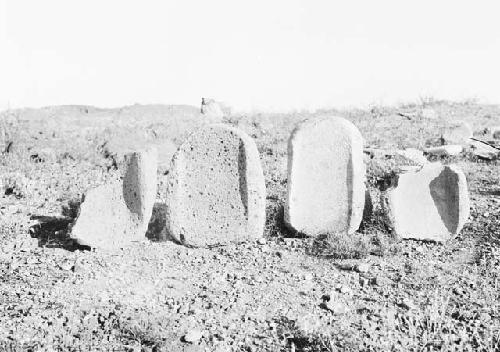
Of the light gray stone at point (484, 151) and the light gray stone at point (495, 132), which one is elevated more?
the light gray stone at point (495, 132)

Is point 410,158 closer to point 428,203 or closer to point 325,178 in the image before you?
point 428,203

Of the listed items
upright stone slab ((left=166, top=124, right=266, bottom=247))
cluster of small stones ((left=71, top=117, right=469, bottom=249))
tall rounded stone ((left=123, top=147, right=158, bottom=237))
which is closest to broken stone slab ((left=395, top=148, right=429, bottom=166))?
cluster of small stones ((left=71, top=117, right=469, bottom=249))

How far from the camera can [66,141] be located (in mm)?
9469

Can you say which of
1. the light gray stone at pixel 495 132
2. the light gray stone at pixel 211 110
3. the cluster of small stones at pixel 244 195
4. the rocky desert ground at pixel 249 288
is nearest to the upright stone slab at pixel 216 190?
the cluster of small stones at pixel 244 195

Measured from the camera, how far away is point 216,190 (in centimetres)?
490

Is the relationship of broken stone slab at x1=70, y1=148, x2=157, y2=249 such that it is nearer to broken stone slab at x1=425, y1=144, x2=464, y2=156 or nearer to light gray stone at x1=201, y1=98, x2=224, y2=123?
broken stone slab at x1=425, y1=144, x2=464, y2=156

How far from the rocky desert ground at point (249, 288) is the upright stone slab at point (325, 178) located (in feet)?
0.70

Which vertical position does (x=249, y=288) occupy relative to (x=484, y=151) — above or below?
below

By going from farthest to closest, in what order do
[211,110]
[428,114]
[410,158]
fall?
[211,110] < [428,114] < [410,158]

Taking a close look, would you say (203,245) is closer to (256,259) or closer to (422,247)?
(256,259)

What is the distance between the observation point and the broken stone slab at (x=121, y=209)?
463cm

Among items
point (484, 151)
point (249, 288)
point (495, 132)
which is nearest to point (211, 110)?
point (495, 132)

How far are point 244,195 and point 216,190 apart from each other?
28 cm

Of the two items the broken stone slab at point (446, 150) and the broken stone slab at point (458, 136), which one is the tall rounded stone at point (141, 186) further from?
the broken stone slab at point (458, 136)
